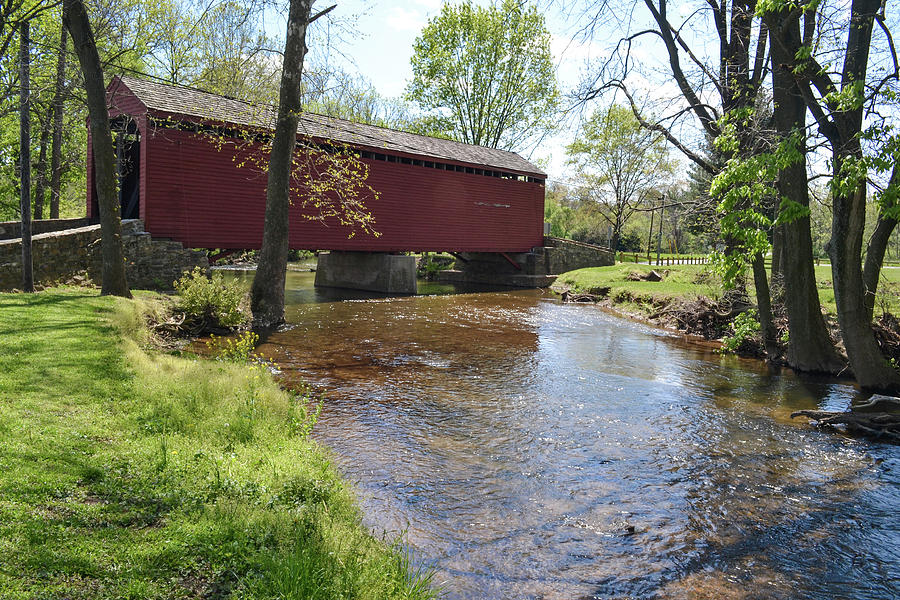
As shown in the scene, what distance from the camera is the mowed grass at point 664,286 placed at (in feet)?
44.0

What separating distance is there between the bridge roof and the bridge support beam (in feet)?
13.5

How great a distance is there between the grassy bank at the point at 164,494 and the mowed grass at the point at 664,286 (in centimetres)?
987

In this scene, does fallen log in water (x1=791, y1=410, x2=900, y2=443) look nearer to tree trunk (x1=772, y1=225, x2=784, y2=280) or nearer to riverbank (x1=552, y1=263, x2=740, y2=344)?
A: riverbank (x1=552, y1=263, x2=740, y2=344)

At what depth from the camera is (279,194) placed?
12102mm

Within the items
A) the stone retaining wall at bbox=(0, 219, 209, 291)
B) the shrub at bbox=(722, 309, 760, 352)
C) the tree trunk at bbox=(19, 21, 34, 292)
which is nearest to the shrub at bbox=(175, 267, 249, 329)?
the tree trunk at bbox=(19, 21, 34, 292)

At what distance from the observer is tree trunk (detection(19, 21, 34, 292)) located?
30.8 feet

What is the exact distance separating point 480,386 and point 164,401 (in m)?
4.31

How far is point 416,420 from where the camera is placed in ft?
21.4

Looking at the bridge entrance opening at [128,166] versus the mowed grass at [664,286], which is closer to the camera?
the mowed grass at [664,286]

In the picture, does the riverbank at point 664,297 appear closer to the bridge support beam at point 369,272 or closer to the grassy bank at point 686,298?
the grassy bank at point 686,298

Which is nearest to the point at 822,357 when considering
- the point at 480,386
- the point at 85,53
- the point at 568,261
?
the point at 480,386

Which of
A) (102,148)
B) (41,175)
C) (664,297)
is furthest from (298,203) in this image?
(664,297)

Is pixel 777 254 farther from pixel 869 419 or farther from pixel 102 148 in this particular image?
pixel 102 148

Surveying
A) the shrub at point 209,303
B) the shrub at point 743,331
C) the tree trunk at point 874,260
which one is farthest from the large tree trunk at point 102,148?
the tree trunk at point 874,260
